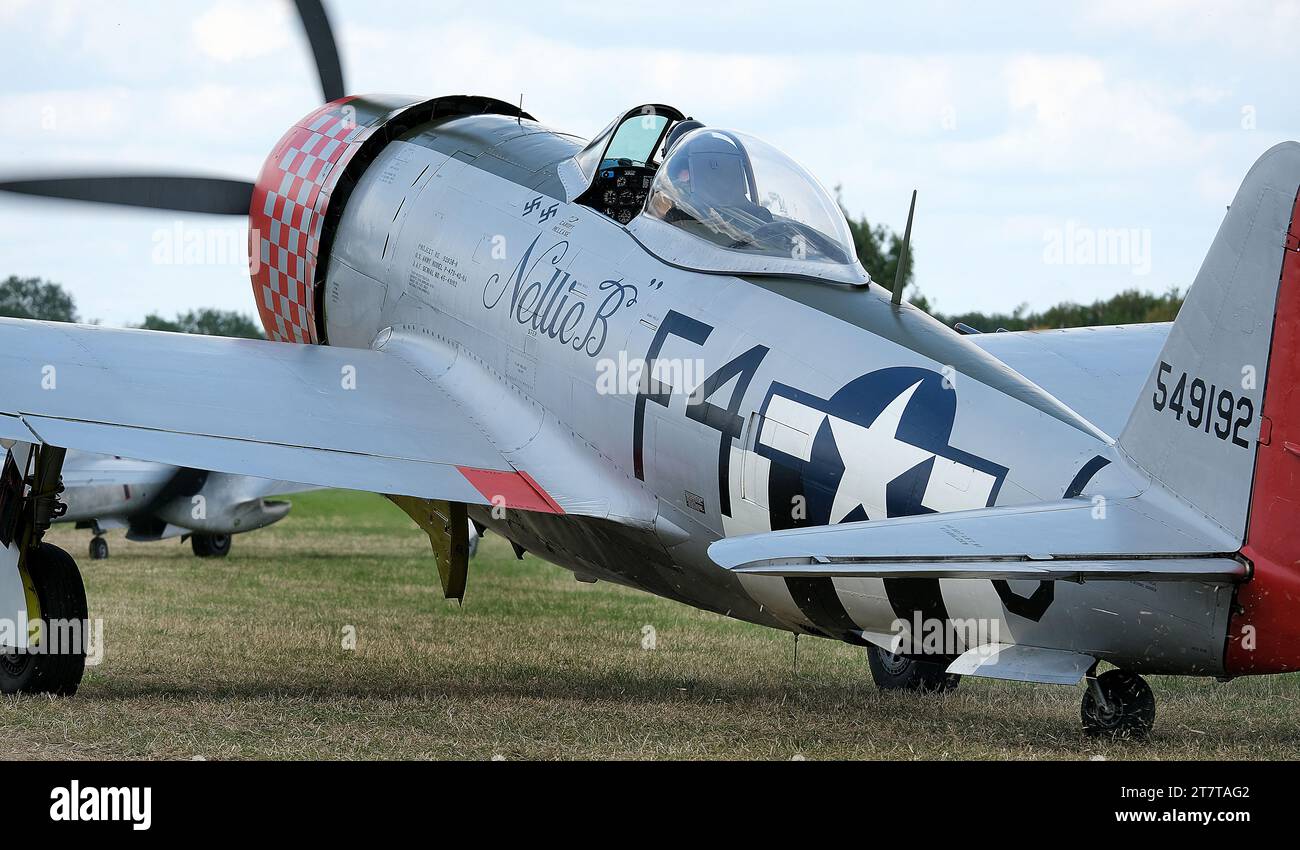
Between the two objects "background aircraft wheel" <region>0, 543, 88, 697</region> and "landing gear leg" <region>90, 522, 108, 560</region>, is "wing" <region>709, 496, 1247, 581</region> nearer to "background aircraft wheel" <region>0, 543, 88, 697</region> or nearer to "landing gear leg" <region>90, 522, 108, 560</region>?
"background aircraft wheel" <region>0, 543, 88, 697</region>

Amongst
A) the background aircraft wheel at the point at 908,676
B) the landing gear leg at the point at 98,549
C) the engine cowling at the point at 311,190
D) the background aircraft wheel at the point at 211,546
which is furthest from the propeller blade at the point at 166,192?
the background aircraft wheel at the point at 211,546

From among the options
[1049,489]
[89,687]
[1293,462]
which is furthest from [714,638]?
[1293,462]

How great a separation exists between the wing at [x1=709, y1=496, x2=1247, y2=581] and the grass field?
121 centimetres

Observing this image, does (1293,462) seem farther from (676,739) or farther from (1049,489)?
(676,739)

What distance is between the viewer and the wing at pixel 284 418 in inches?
276

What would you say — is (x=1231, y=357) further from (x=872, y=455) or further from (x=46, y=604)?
(x=46, y=604)

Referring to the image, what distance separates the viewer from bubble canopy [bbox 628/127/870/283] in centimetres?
712

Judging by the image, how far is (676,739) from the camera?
6.44 m

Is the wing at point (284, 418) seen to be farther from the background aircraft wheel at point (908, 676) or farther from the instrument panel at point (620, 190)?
the background aircraft wheel at point (908, 676)

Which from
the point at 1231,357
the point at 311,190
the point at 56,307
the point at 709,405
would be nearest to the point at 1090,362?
the point at 709,405

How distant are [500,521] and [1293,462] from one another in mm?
4801

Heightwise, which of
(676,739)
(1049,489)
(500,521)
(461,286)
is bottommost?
(676,739)

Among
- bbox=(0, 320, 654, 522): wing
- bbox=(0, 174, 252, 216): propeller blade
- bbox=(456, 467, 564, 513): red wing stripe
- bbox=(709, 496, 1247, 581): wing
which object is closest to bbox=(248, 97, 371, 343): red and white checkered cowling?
bbox=(0, 174, 252, 216): propeller blade

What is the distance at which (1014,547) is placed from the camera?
506 cm
